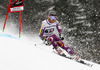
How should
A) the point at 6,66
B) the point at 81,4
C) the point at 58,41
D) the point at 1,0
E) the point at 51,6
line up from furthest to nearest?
the point at 1,0
the point at 51,6
the point at 81,4
the point at 58,41
the point at 6,66

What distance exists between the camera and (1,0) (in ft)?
50.8

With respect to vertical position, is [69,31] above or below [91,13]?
below

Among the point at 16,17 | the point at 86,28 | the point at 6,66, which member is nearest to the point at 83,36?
the point at 86,28

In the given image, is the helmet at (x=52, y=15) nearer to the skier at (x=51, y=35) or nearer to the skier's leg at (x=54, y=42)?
the skier at (x=51, y=35)

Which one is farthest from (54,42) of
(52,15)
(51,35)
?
(52,15)

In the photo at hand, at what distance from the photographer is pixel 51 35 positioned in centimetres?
655

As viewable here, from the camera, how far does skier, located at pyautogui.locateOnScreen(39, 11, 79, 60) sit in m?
6.49

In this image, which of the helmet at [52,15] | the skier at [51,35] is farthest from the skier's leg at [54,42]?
the helmet at [52,15]

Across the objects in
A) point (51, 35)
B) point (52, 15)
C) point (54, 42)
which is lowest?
point (54, 42)

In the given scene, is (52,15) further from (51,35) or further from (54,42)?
(54,42)

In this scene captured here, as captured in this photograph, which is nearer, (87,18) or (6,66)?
(6,66)

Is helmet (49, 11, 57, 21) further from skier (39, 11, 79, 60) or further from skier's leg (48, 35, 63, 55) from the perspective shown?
skier's leg (48, 35, 63, 55)

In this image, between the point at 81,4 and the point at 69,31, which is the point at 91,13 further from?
the point at 69,31

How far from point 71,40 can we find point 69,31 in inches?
30.1
